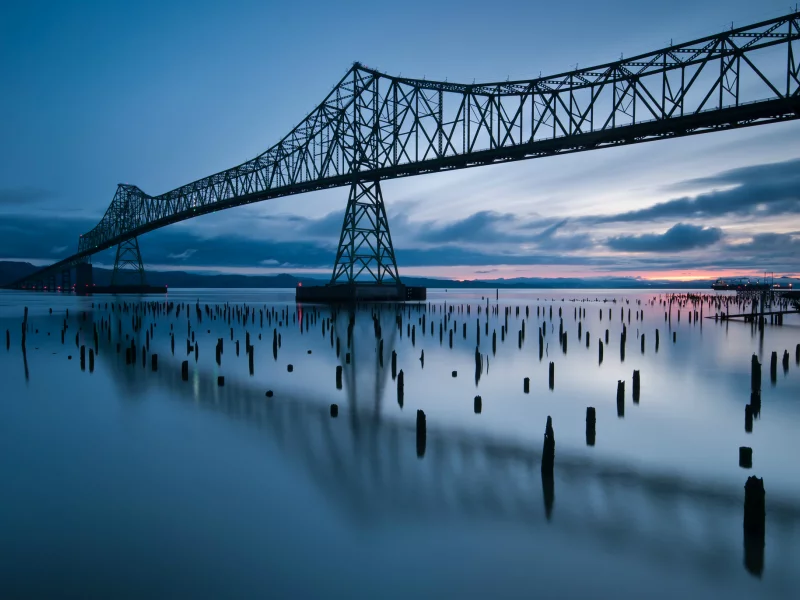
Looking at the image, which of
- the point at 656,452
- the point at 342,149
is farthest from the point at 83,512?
the point at 342,149

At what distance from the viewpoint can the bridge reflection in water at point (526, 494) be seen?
264 inches

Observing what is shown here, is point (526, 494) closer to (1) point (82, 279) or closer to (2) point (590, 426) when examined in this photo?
(2) point (590, 426)

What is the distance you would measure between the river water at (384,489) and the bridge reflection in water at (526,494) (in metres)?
0.04

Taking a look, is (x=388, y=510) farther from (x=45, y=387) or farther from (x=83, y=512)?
(x=45, y=387)

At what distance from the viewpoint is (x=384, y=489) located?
27.9ft

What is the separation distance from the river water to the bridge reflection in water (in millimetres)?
37

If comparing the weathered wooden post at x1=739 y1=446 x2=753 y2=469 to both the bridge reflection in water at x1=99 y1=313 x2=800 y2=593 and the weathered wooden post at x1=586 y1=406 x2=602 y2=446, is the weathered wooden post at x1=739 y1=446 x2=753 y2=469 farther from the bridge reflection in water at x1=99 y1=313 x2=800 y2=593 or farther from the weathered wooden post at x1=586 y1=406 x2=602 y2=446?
the weathered wooden post at x1=586 y1=406 x2=602 y2=446

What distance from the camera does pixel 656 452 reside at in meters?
10.7

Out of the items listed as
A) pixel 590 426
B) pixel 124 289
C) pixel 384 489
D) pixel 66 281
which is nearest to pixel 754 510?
pixel 590 426

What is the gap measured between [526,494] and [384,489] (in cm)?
210

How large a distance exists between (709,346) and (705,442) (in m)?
20.3

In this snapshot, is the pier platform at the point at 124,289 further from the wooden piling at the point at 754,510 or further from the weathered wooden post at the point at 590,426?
the wooden piling at the point at 754,510

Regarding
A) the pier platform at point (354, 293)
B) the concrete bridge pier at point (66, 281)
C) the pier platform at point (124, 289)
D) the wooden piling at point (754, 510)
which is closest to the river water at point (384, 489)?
the wooden piling at point (754, 510)

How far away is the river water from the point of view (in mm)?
5957
